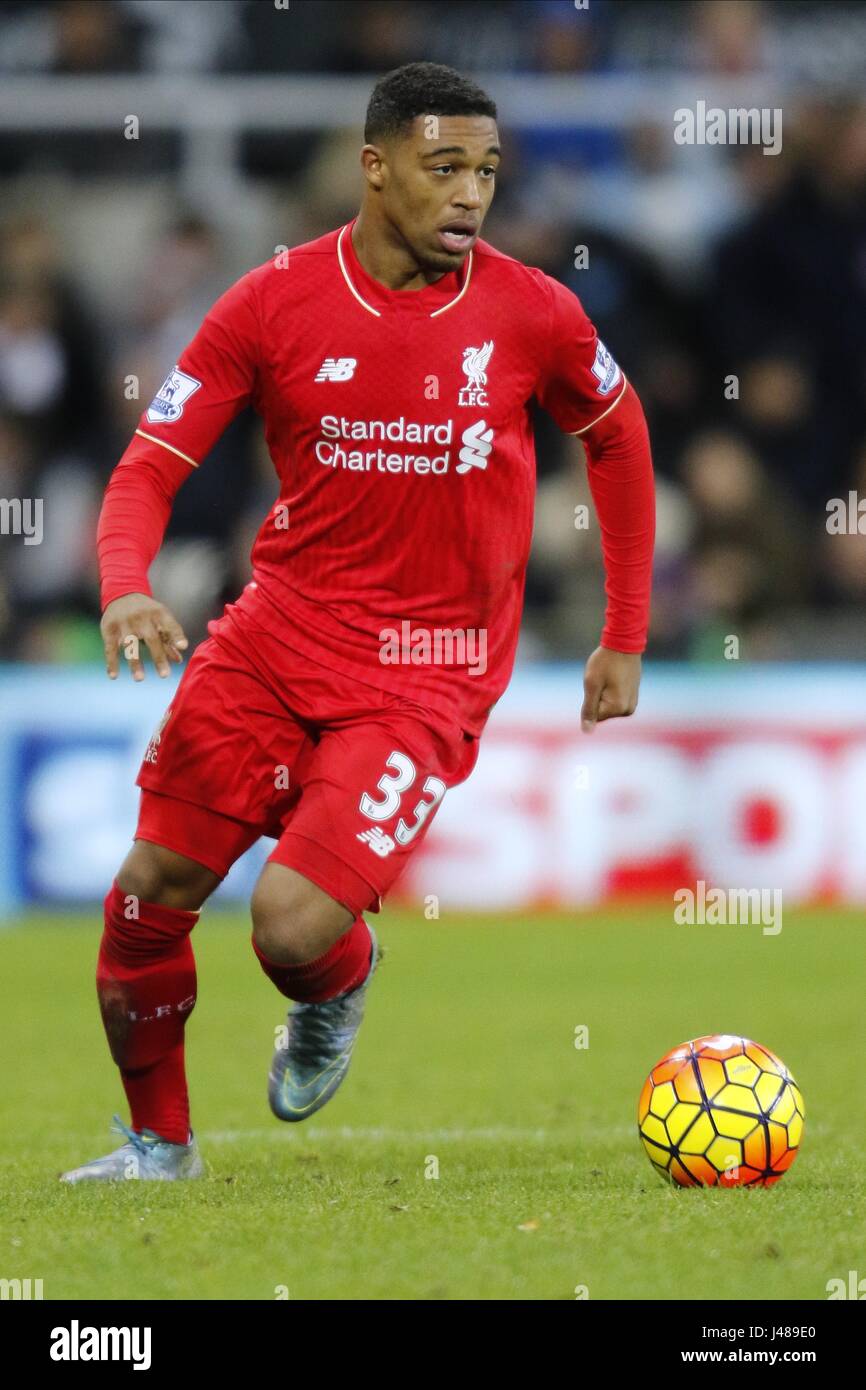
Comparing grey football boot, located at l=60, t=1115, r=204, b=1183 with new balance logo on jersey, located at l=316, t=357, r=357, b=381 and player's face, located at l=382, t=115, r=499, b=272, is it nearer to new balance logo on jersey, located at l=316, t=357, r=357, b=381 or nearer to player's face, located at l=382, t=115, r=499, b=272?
new balance logo on jersey, located at l=316, t=357, r=357, b=381

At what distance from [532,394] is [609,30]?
9062 mm

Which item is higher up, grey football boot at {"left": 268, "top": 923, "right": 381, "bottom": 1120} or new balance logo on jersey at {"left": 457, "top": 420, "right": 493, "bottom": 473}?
new balance logo on jersey at {"left": 457, "top": 420, "right": 493, "bottom": 473}

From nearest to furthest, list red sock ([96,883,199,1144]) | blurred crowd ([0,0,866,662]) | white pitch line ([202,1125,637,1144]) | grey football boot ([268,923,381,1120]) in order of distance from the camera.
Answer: red sock ([96,883,199,1144]), grey football boot ([268,923,381,1120]), white pitch line ([202,1125,637,1144]), blurred crowd ([0,0,866,662])

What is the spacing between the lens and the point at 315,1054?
5.59 metres

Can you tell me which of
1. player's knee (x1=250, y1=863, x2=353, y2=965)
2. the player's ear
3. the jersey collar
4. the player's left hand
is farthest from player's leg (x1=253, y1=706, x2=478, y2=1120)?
the player's ear

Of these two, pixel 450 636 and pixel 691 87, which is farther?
pixel 691 87

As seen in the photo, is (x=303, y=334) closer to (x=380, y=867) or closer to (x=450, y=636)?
(x=450, y=636)

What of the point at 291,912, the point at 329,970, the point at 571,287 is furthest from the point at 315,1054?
the point at 571,287

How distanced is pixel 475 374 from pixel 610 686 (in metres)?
0.95

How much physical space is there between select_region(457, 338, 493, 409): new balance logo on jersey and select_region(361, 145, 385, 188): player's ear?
17.3 inches

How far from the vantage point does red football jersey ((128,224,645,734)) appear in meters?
5.18

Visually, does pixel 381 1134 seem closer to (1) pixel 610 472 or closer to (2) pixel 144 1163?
(2) pixel 144 1163

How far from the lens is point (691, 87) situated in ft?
41.9

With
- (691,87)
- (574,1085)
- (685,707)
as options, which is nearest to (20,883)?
(685,707)
